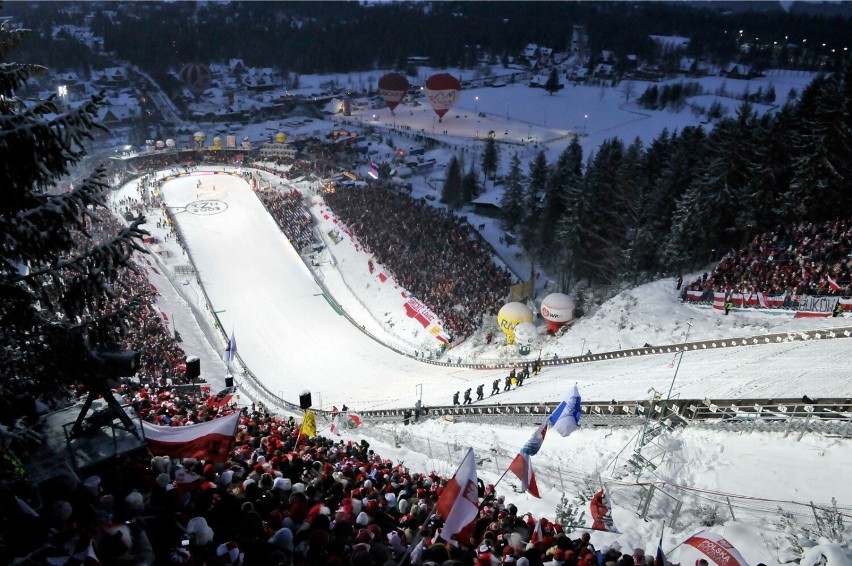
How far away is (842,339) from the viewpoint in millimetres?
18016

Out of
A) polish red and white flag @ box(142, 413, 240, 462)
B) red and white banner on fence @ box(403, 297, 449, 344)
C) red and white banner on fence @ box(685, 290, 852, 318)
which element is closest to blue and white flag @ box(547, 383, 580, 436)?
polish red and white flag @ box(142, 413, 240, 462)

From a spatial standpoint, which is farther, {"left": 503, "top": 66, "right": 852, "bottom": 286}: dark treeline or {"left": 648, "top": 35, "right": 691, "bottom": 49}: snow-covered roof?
{"left": 648, "top": 35, "right": 691, "bottom": 49}: snow-covered roof

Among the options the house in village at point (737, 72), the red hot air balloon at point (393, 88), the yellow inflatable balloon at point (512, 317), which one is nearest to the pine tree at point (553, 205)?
the yellow inflatable balloon at point (512, 317)

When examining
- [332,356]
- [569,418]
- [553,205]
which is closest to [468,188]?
[553,205]

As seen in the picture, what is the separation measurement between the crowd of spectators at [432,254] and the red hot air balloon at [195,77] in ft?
193

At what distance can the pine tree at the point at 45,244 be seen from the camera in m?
4.73

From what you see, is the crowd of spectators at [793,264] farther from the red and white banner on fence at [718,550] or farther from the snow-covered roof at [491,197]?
the snow-covered roof at [491,197]

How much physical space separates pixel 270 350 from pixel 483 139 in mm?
51311

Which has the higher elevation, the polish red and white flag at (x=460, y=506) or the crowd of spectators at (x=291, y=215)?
the polish red and white flag at (x=460, y=506)

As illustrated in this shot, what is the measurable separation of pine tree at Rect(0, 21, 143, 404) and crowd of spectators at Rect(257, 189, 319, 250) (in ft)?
123

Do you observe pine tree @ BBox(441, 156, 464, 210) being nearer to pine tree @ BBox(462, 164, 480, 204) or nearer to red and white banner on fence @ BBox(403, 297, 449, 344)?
pine tree @ BBox(462, 164, 480, 204)

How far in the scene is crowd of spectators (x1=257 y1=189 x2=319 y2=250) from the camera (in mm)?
44031

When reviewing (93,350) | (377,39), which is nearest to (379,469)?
(93,350)

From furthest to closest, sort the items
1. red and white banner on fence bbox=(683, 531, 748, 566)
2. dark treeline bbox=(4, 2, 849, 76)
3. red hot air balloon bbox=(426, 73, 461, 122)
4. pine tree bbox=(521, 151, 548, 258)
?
dark treeline bbox=(4, 2, 849, 76) → red hot air balloon bbox=(426, 73, 461, 122) → pine tree bbox=(521, 151, 548, 258) → red and white banner on fence bbox=(683, 531, 748, 566)
